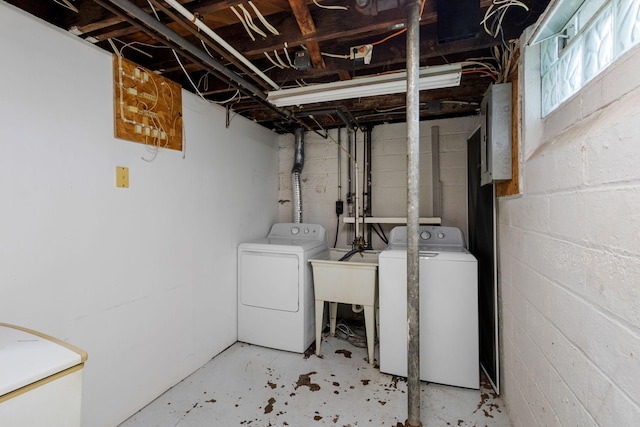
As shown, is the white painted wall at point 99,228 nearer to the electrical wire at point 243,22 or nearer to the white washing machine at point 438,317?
the electrical wire at point 243,22

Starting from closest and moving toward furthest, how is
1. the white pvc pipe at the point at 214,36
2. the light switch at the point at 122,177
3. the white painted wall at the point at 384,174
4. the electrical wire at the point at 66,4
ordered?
the white pvc pipe at the point at 214,36 → the electrical wire at the point at 66,4 → the light switch at the point at 122,177 → the white painted wall at the point at 384,174

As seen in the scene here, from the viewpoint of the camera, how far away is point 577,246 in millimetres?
987

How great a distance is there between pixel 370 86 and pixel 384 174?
1479mm

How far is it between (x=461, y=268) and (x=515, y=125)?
1021 millimetres

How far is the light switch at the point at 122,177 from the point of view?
1766mm

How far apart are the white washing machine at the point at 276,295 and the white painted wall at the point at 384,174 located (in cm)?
82

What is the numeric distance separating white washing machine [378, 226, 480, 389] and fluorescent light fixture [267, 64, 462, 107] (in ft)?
3.94

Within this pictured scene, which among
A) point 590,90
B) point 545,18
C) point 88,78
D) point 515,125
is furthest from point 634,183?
point 88,78

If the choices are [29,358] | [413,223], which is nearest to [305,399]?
[413,223]

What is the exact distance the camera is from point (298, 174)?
11.4 feet

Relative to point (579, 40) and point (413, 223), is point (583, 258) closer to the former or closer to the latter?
point (413, 223)

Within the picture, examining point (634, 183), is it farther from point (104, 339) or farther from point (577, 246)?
point (104, 339)

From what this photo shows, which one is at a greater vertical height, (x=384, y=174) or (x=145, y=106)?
(x=145, y=106)

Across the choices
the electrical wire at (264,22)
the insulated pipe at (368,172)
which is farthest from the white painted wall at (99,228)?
the insulated pipe at (368,172)
